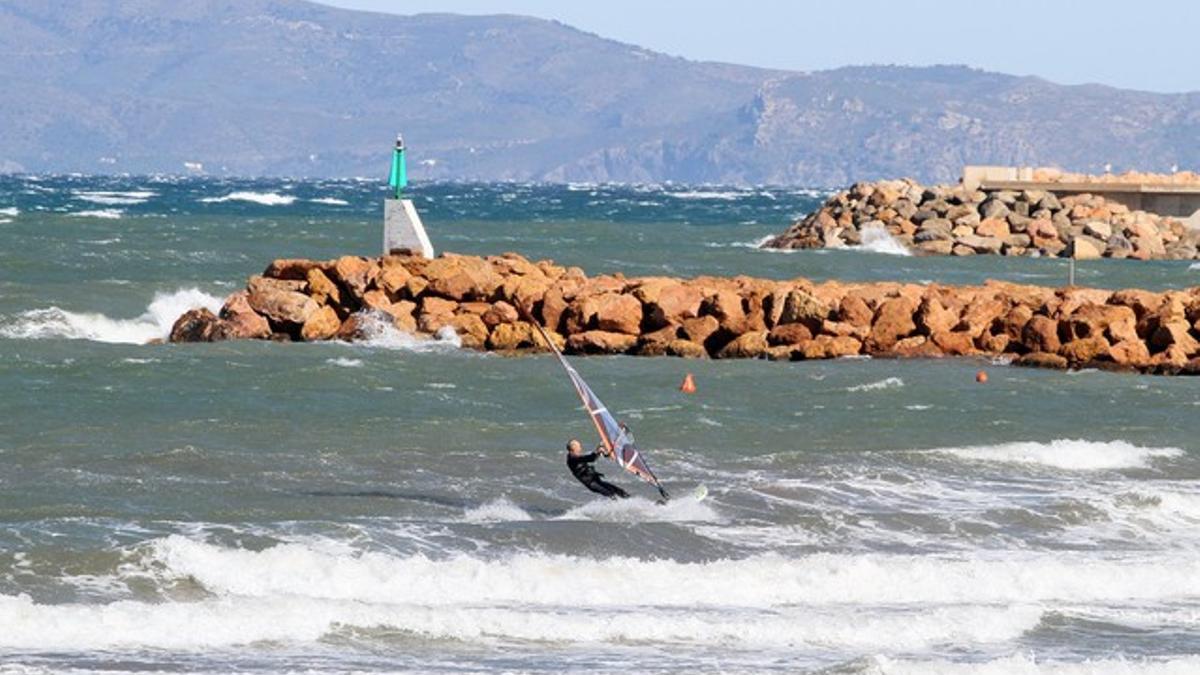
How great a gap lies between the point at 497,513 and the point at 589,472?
2.80 ft

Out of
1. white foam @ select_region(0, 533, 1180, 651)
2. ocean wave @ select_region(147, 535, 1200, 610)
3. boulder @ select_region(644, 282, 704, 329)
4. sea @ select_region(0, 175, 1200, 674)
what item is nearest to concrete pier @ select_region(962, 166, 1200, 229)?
boulder @ select_region(644, 282, 704, 329)

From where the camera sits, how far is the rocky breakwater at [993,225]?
65.4 m

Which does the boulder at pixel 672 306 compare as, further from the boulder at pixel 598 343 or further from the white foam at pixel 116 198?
the white foam at pixel 116 198

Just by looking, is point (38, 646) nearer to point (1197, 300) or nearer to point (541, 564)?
point (541, 564)

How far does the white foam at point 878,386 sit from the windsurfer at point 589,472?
9203 millimetres

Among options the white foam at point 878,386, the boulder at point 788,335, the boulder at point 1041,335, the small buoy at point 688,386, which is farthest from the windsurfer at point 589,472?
the boulder at point 1041,335

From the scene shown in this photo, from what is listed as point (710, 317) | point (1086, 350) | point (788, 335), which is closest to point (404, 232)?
point (710, 317)

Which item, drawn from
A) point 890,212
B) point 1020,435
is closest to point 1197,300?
point 1020,435

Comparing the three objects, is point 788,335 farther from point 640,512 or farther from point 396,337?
point 640,512

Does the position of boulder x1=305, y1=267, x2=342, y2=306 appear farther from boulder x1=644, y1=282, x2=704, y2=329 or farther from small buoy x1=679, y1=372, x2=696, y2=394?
A: small buoy x1=679, y1=372, x2=696, y2=394

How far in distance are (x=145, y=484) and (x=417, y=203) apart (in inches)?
3902

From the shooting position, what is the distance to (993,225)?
66688 millimetres

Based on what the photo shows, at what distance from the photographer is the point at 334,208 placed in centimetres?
10744

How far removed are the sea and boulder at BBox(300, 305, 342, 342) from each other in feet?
1.87
